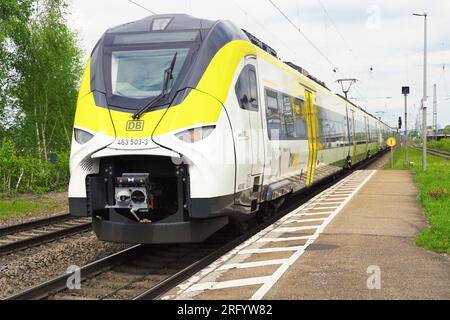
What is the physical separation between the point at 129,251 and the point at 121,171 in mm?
1599

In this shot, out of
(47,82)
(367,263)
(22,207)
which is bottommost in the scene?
(22,207)

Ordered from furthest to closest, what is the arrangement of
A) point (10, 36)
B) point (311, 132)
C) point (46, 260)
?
point (10, 36) < point (311, 132) < point (46, 260)

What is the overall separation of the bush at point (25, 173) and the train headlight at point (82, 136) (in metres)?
11.5

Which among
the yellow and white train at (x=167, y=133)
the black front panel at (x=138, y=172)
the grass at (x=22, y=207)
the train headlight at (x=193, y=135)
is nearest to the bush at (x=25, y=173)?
the grass at (x=22, y=207)

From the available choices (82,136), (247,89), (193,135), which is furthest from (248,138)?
(82,136)

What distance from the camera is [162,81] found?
304 inches

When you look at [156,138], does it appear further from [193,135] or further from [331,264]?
[331,264]

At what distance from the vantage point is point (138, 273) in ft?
25.8

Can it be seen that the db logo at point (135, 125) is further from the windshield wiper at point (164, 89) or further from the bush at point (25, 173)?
the bush at point (25, 173)

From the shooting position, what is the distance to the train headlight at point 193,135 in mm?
7184

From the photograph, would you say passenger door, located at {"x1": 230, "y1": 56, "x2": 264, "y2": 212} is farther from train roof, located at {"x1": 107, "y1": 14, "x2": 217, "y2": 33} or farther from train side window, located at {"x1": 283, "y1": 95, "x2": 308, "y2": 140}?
train side window, located at {"x1": 283, "y1": 95, "x2": 308, "y2": 140}

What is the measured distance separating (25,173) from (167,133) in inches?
534

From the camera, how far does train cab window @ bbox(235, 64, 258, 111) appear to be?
27.2 ft

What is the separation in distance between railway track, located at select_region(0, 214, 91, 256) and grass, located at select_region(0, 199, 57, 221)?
2009 mm
